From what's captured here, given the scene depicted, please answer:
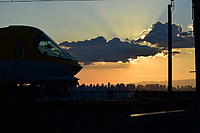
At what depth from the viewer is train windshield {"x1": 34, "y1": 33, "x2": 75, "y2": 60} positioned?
63.6ft

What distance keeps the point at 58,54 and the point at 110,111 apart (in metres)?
7.56

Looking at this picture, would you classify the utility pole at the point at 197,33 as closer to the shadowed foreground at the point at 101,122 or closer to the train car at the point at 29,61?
the shadowed foreground at the point at 101,122

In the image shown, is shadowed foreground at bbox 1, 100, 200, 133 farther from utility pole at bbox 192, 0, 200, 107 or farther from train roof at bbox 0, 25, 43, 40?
train roof at bbox 0, 25, 43, 40

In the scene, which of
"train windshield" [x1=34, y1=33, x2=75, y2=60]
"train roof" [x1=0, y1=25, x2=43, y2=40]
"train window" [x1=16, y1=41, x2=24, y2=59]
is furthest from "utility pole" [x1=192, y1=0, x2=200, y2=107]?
"train window" [x1=16, y1=41, x2=24, y2=59]

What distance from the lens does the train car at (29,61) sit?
1866 cm

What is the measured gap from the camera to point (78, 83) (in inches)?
818

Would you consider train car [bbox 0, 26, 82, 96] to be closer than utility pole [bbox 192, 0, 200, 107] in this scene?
No

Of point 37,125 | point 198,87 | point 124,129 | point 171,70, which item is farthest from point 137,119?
point 171,70

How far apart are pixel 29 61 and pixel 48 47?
76.6 inches

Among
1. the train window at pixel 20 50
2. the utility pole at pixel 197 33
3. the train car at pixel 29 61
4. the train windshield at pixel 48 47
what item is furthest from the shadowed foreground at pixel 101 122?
the train windshield at pixel 48 47

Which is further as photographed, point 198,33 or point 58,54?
point 58,54

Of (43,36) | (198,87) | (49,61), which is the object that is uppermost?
(43,36)

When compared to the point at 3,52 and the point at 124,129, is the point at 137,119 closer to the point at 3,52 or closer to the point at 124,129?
the point at 124,129

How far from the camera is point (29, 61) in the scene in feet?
61.4
